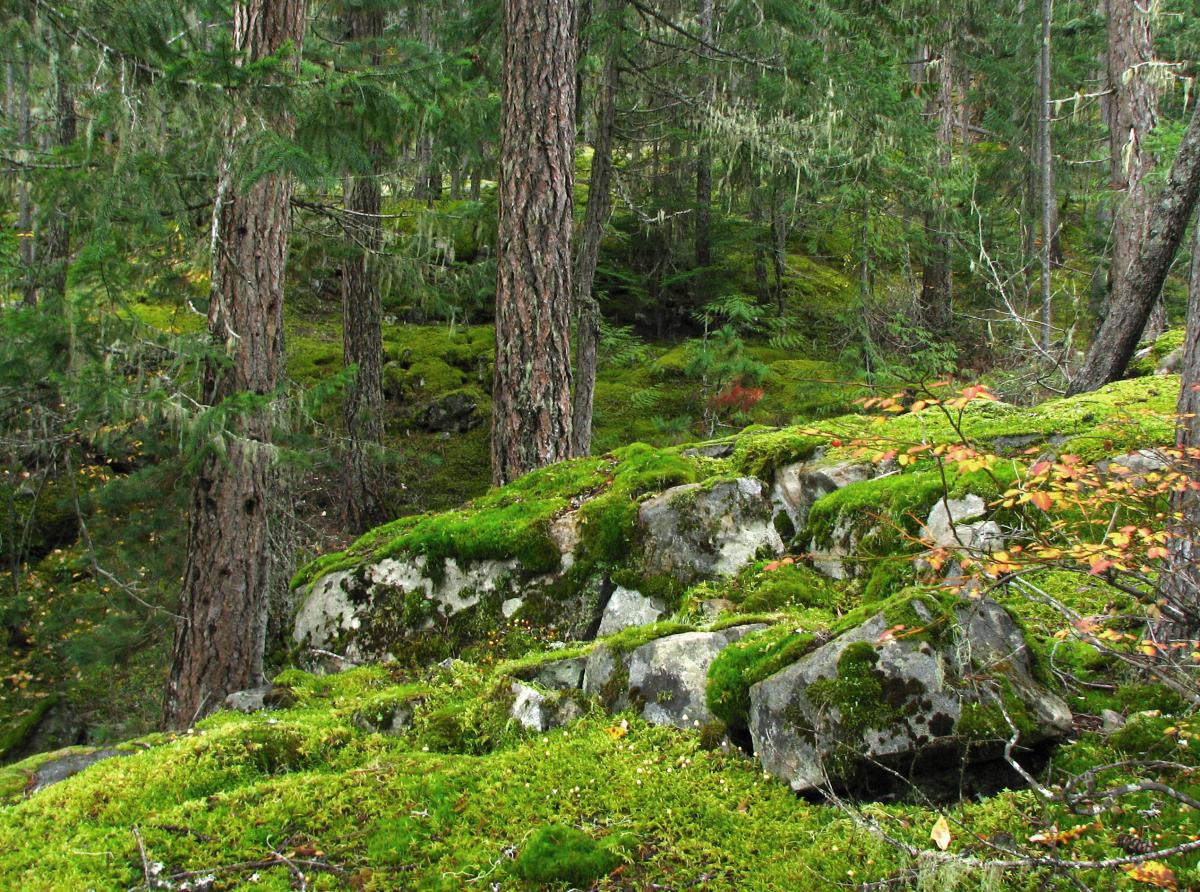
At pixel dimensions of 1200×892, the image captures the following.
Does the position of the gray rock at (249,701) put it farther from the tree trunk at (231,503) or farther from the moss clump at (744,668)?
the moss clump at (744,668)

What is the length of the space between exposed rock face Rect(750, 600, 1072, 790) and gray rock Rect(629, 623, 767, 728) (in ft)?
1.34

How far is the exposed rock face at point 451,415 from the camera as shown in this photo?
44.4ft

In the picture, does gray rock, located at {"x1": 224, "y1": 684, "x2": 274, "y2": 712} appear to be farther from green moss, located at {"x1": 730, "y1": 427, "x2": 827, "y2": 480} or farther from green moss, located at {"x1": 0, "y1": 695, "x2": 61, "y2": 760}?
green moss, located at {"x1": 0, "y1": 695, "x2": 61, "y2": 760}

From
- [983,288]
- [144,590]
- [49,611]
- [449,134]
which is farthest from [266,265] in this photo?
[983,288]

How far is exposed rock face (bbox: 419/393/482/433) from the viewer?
13539 millimetres

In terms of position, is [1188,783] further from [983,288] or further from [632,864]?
[983,288]

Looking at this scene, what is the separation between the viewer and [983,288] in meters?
16.7

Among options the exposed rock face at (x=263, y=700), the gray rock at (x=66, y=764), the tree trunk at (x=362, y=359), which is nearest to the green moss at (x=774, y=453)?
the exposed rock face at (x=263, y=700)

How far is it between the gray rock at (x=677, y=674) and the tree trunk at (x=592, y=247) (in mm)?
6057

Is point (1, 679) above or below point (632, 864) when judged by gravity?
below

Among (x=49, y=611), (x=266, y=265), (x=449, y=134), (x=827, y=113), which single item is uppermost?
(x=827, y=113)

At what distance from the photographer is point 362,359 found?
11438 mm

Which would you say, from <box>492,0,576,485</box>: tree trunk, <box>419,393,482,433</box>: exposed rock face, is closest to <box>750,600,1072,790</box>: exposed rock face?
<box>492,0,576,485</box>: tree trunk

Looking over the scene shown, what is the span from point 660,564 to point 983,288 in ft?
48.4
